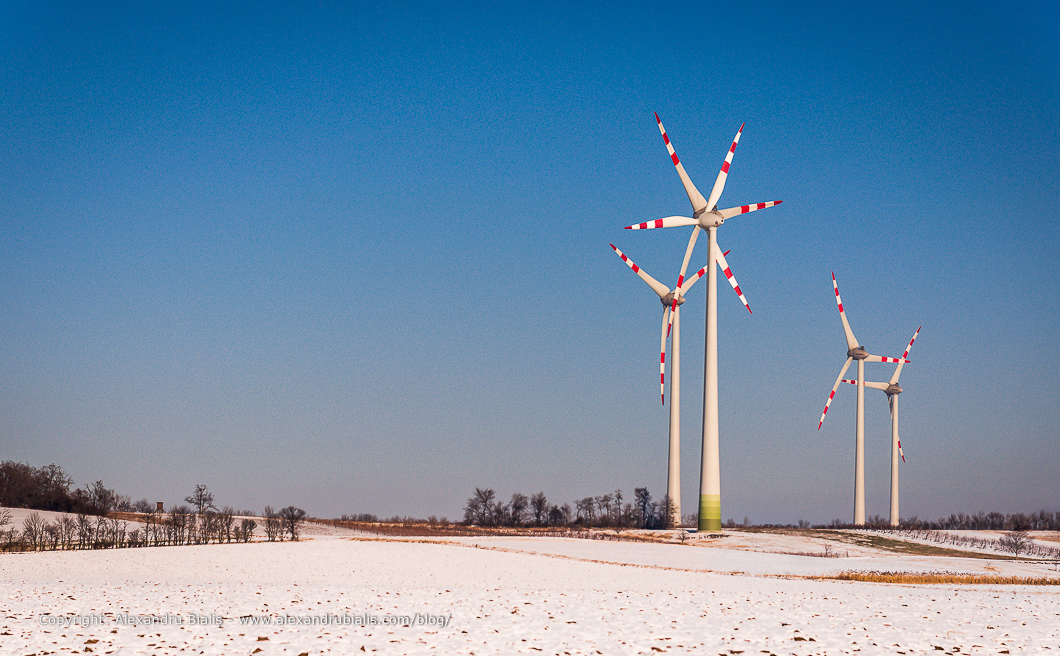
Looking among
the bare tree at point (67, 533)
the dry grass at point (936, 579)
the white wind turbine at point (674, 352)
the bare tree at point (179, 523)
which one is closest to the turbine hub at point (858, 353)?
the white wind turbine at point (674, 352)

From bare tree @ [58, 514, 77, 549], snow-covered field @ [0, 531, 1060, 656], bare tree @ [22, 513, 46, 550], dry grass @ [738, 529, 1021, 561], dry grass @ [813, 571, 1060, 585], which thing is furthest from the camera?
dry grass @ [738, 529, 1021, 561]

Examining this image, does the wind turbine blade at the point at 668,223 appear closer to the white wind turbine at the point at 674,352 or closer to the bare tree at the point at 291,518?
the white wind turbine at the point at 674,352

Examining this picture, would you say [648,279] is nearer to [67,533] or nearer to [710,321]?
[710,321]

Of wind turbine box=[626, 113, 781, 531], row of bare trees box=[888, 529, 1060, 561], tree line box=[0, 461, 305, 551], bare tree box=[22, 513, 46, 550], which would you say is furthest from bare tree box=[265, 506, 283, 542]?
row of bare trees box=[888, 529, 1060, 561]

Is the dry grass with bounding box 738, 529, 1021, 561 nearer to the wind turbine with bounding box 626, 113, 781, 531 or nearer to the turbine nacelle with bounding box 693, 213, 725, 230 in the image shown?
the wind turbine with bounding box 626, 113, 781, 531

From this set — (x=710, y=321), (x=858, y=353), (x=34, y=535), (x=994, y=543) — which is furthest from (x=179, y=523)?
(x=858, y=353)

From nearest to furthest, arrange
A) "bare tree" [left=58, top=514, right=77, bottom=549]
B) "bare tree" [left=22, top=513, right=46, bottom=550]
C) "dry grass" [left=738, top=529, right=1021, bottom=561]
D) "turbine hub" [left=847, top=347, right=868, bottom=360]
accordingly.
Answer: "bare tree" [left=22, top=513, right=46, bottom=550], "bare tree" [left=58, top=514, right=77, bottom=549], "dry grass" [left=738, top=529, right=1021, bottom=561], "turbine hub" [left=847, top=347, right=868, bottom=360]

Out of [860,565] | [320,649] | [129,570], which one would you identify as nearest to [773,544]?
[860,565]

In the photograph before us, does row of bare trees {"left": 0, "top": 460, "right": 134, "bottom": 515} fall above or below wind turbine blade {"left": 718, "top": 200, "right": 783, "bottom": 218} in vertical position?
below

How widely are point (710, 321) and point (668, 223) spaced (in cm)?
862

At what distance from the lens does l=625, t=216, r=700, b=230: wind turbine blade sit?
210ft

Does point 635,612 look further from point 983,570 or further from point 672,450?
point 672,450

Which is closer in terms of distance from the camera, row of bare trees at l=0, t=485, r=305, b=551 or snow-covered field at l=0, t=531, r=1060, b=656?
snow-covered field at l=0, t=531, r=1060, b=656

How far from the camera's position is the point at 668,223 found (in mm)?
64625
